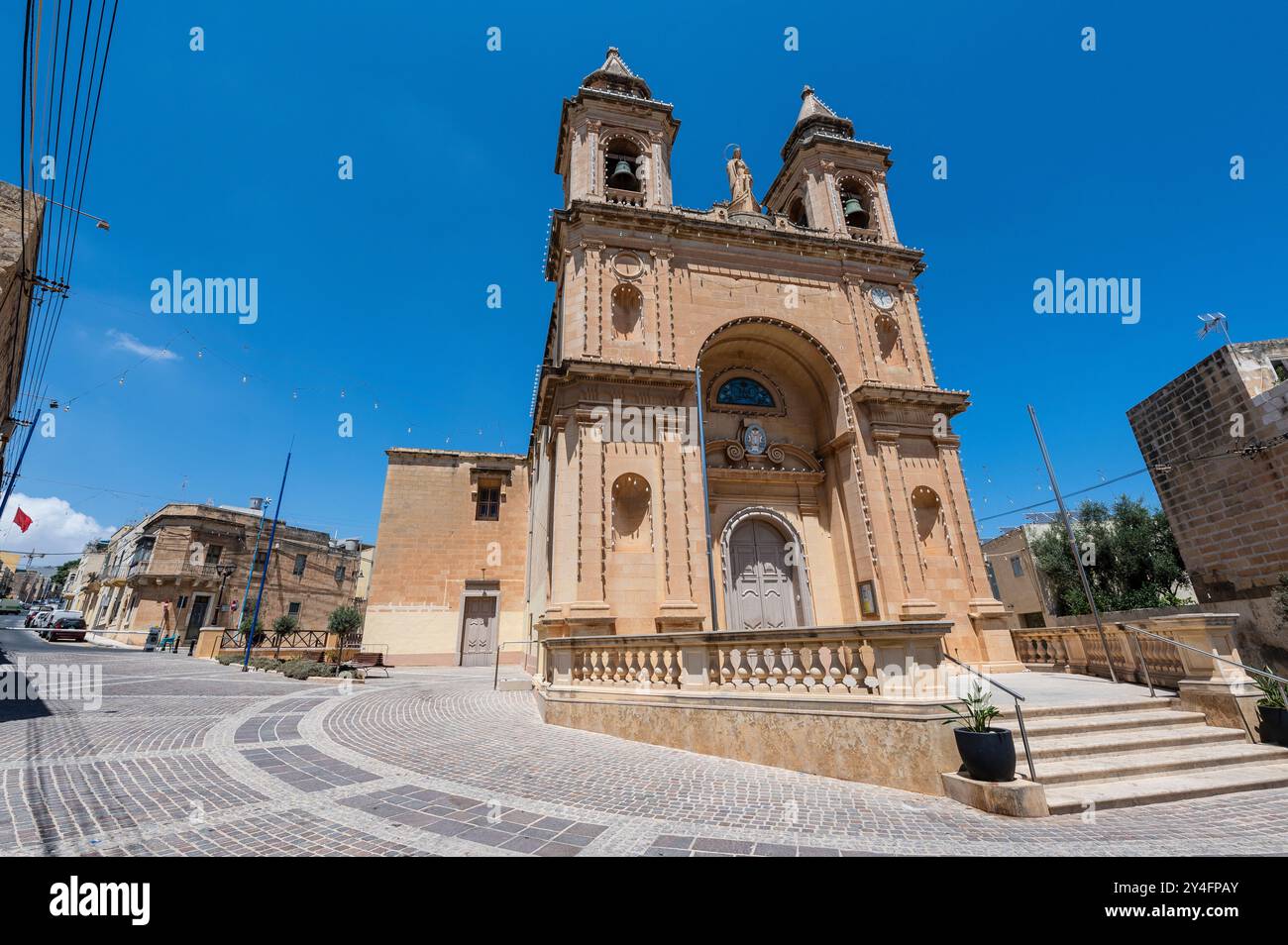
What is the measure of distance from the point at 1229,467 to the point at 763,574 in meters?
10.2

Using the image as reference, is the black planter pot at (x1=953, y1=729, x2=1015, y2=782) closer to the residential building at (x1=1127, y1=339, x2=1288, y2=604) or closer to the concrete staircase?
the concrete staircase

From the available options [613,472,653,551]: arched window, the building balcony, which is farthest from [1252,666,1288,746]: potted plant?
the building balcony

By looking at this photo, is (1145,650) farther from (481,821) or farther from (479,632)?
(479,632)

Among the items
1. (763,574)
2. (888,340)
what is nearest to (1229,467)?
(888,340)

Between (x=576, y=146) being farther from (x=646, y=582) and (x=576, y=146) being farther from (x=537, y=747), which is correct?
(x=537, y=747)

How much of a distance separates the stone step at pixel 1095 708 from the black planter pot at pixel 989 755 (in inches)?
83.5

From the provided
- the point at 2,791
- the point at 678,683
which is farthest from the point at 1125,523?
the point at 2,791

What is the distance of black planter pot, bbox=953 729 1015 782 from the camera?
14.8ft

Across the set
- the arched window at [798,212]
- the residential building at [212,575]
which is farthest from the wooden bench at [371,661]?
the arched window at [798,212]

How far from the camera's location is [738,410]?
1492 cm

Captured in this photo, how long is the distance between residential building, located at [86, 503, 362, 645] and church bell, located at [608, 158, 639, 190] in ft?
93.5

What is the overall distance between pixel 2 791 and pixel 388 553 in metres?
18.5

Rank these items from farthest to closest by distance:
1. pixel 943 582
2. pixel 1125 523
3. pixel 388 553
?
pixel 1125 523 → pixel 388 553 → pixel 943 582
